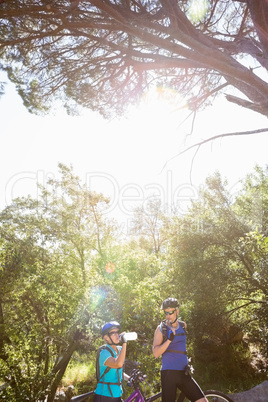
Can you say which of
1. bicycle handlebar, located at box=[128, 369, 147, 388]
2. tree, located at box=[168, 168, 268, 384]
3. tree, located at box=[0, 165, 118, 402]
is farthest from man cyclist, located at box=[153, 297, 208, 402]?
tree, located at box=[168, 168, 268, 384]

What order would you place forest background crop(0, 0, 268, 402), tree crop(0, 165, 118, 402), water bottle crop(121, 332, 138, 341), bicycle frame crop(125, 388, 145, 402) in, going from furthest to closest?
tree crop(0, 165, 118, 402)
forest background crop(0, 0, 268, 402)
bicycle frame crop(125, 388, 145, 402)
water bottle crop(121, 332, 138, 341)

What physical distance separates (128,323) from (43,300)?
363 centimetres

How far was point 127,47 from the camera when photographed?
248 inches

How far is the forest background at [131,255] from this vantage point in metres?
5.12

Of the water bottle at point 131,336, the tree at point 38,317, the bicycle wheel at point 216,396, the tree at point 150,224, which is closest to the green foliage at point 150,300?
the tree at point 38,317

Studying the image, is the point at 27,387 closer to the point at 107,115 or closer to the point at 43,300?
the point at 43,300

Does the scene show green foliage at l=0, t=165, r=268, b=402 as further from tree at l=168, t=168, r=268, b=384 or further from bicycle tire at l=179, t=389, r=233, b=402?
bicycle tire at l=179, t=389, r=233, b=402

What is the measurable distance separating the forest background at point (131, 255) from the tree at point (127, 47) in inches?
1.2

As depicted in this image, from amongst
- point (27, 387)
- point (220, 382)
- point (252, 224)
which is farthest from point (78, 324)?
point (252, 224)

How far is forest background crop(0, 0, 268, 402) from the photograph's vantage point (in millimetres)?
5125

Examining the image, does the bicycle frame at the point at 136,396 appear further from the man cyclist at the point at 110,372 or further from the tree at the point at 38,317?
the tree at the point at 38,317

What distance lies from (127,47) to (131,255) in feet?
45.0

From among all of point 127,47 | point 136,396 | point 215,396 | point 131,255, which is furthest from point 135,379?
point 131,255

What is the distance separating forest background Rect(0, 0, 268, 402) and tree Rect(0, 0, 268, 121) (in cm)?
3
